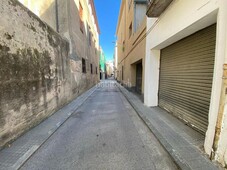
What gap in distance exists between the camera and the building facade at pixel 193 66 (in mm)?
1987

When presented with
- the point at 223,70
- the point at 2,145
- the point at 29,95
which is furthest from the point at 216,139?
the point at 29,95

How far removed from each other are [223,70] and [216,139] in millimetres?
1109

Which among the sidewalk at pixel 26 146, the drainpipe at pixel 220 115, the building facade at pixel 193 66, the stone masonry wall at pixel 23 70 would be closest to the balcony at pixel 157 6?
the building facade at pixel 193 66

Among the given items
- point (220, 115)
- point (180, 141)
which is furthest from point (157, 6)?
point (180, 141)

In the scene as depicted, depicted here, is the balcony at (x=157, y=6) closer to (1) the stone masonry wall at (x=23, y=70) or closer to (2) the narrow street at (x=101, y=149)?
(1) the stone masonry wall at (x=23, y=70)

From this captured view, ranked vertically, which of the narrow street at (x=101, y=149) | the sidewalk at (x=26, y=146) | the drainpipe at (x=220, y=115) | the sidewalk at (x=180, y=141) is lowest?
the narrow street at (x=101, y=149)

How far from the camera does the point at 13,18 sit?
8.80 ft

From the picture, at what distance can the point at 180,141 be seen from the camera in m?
2.67

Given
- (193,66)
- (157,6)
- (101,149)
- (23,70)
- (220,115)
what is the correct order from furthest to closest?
(157,6), (193,66), (23,70), (101,149), (220,115)

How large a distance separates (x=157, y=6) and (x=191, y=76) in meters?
2.21

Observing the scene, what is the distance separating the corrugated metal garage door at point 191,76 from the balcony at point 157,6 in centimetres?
112

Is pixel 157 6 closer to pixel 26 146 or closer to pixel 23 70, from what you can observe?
pixel 23 70

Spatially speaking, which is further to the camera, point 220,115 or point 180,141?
point 180,141

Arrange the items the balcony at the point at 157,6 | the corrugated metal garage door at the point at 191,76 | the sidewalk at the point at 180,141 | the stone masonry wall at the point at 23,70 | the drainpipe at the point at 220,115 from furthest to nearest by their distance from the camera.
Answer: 1. the balcony at the point at 157,6
2. the corrugated metal garage door at the point at 191,76
3. the stone masonry wall at the point at 23,70
4. the sidewalk at the point at 180,141
5. the drainpipe at the point at 220,115
